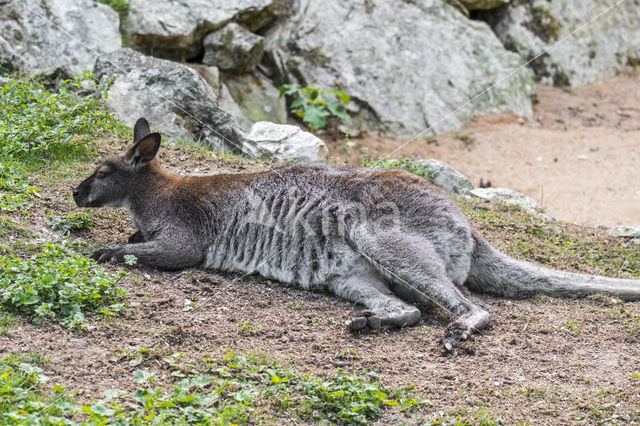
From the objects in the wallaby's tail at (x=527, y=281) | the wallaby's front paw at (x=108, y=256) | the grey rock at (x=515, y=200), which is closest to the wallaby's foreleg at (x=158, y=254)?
the wallaby's front paw at (x=108, y=256)

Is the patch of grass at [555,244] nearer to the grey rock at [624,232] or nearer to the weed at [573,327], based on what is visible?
the grey rock at [624,232]

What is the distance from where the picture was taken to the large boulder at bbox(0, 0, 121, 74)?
32.7 feet

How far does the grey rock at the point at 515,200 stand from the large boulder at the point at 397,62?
13.8 ft

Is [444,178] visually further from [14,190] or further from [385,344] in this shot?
[14,190]

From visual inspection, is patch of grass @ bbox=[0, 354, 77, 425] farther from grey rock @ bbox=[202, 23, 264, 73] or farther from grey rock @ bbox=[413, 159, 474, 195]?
grey rock @ bbox=[202, 23, 264, 73]

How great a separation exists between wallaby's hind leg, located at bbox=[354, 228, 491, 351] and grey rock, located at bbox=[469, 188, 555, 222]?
299 centimetres

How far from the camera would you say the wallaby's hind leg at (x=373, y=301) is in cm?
495

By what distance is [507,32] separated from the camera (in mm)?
14797

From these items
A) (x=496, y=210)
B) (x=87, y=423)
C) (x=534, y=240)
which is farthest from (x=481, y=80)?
(x=87, y=423)

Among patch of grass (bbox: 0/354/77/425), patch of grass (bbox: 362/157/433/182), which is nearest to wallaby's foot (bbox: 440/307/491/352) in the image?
patch of grass (bbox: 0/354/77/425)

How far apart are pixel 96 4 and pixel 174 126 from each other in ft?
10.7

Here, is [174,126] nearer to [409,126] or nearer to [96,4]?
[96,4]

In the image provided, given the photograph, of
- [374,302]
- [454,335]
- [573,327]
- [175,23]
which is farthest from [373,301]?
[175,23]

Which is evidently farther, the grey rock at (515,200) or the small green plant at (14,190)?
the grey rock at (515,200)
